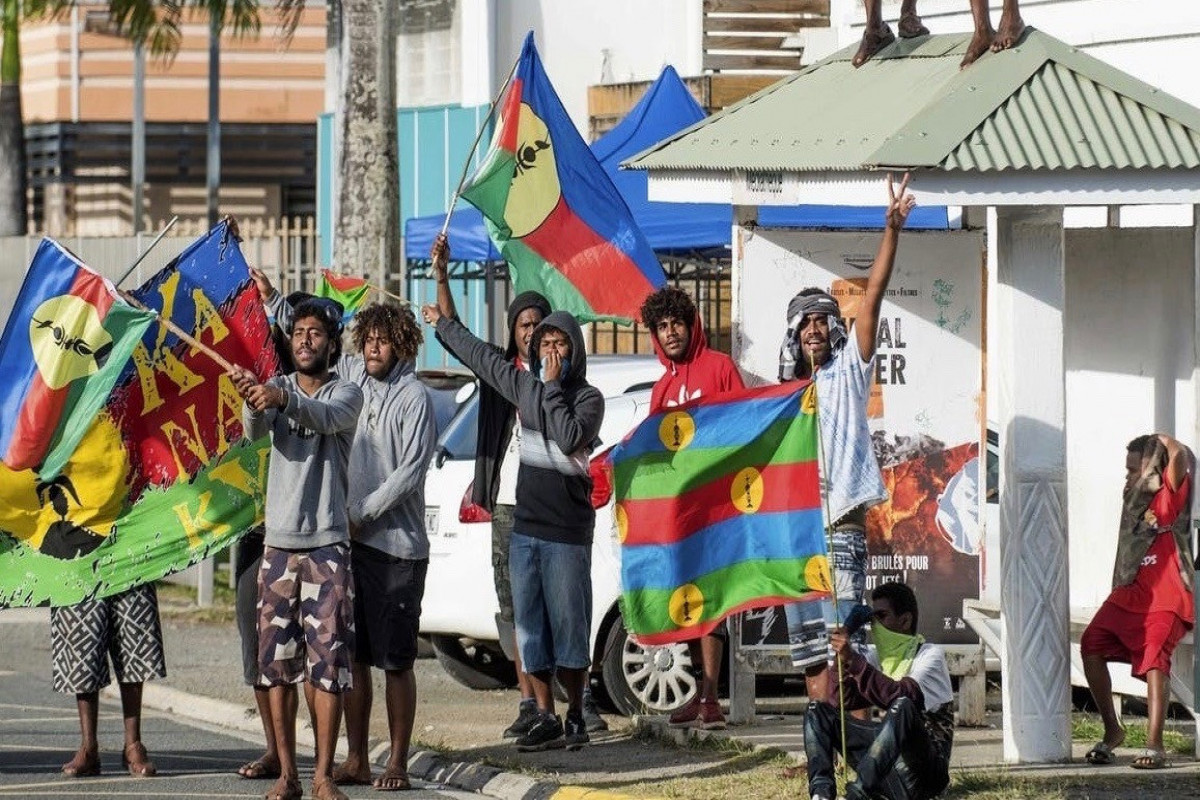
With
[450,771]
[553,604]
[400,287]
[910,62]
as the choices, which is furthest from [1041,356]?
[400,287]

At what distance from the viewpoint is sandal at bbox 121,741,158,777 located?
34.0 ft

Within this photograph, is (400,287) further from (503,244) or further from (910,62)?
(910,62)

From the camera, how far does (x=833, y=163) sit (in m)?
9.97

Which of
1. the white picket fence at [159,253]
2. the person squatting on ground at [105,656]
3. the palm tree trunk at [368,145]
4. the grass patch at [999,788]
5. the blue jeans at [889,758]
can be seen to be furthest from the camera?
the white picket fence at [159,253]

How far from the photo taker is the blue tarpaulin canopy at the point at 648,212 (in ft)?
57.5

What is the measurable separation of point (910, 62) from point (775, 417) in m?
2.20

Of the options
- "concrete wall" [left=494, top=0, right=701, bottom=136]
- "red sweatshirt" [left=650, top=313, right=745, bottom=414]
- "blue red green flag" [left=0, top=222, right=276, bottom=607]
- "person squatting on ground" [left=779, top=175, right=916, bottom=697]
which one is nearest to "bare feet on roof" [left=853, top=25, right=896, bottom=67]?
"red sweatshirt" [left=650, top=313, right=745, bottom=414]

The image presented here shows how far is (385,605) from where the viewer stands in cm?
991

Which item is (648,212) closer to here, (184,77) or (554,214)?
(554,214)

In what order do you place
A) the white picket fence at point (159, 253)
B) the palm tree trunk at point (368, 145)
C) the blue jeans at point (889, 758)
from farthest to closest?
the white picket fence at point (159, 253) < the palm tree trunk at point (368, 145) < the blue jeans at point (889, 758)

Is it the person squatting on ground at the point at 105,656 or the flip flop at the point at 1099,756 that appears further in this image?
the person squatting on ground at the point at 105,656

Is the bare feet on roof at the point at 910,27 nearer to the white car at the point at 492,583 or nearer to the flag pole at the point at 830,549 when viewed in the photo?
the flag pole at the point at 830,549

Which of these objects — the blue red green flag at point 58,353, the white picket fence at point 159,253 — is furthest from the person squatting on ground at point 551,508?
the white picket fence at point 159,253

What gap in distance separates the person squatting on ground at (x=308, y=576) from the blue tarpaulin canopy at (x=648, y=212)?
24.9 ft
